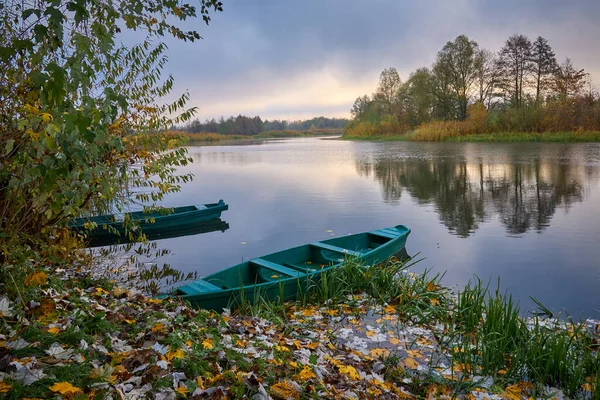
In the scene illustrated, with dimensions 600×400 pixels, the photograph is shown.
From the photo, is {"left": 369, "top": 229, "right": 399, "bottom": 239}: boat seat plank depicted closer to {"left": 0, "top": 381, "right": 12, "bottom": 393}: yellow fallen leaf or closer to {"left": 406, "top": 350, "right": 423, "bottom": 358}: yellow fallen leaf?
{"left": 406, "top": 350, "right": 423, "bottom": 358}: yellow fallen leaf

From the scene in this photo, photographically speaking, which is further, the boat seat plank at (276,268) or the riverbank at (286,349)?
the boat seat plank at (276,268)

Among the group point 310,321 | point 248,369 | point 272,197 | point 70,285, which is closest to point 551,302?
point 310,321

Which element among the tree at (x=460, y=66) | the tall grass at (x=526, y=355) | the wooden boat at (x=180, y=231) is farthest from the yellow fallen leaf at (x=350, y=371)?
the tree at (x=460, y=66)

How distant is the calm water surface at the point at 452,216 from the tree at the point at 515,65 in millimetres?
24131

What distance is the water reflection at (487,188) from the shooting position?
1295 centimetres

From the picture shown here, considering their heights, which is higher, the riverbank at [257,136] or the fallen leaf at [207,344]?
the riverbank at [257,136]

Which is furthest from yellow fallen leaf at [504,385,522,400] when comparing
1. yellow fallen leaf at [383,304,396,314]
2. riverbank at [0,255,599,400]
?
yellow fallen leaf at [383,304,396,314]

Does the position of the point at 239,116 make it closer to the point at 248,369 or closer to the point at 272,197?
the point at 272,197

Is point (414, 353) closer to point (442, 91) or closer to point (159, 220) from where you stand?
point (159, 220)

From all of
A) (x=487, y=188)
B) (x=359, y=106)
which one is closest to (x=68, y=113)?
(x=487, y=188)

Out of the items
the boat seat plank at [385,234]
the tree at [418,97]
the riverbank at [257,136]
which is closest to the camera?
the boat seat plank at [385,234]

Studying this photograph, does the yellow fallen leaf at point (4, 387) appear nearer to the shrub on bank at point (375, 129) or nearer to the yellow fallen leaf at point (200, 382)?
the yellow fallen leaf at point (200, 382)

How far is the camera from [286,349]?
4.12 metres

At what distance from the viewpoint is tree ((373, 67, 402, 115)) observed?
6538 cm
